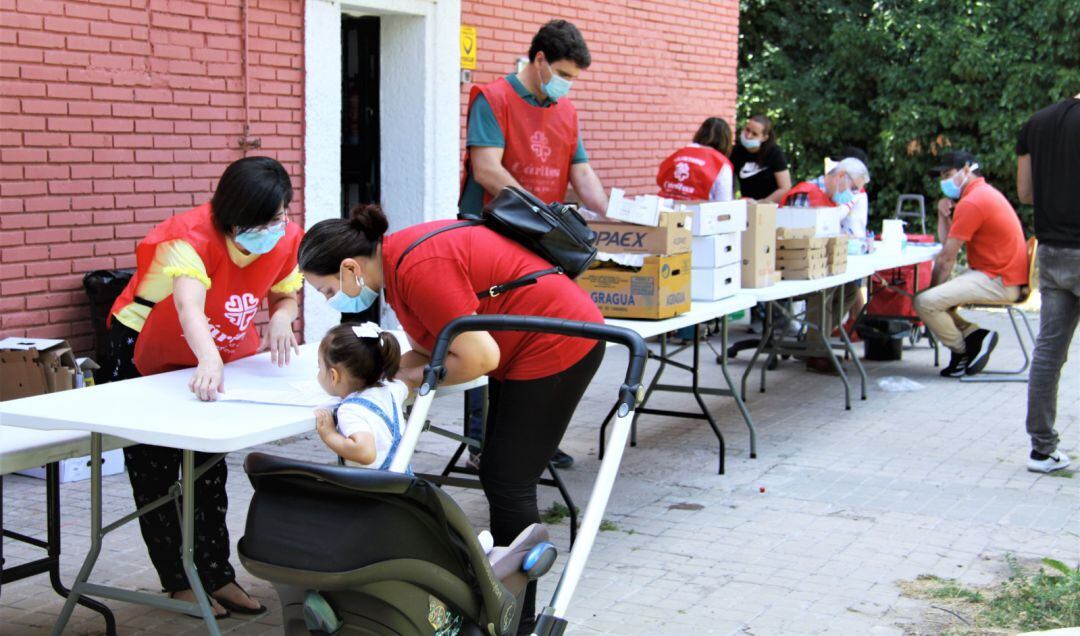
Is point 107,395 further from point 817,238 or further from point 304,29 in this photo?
point 817,238

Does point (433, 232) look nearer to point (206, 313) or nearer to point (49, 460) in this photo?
point (206, 313)

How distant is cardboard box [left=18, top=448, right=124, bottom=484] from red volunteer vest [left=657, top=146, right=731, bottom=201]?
14.5 ft

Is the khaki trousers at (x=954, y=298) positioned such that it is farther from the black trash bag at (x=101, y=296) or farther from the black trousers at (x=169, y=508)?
the black trousers at (x=169, y=508)

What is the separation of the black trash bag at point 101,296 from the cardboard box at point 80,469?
1.64ft

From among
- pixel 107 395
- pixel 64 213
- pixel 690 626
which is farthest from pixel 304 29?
pixel 690 626

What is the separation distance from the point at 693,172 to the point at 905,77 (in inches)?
430

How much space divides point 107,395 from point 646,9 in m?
8.25

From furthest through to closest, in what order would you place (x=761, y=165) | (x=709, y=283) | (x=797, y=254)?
1. (x=761, y=165)
2. (x=797, y=254)
3. (x=709, y=283)

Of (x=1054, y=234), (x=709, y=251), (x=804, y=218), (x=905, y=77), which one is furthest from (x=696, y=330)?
(x=905, y=77)

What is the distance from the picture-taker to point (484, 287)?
146 inches

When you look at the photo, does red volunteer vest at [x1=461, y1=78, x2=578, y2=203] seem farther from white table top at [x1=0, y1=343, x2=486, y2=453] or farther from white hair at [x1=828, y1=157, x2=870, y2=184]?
white hair at [x1=828, y1=157, x2=870, y2=184]

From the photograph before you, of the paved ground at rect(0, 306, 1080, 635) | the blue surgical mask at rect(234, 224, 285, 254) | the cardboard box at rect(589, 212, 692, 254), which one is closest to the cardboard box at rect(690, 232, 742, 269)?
the cardboard box at rect(589, 212, 692, 254)

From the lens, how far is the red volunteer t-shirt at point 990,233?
9.14 metres

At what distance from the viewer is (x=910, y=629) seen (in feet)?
14.8
